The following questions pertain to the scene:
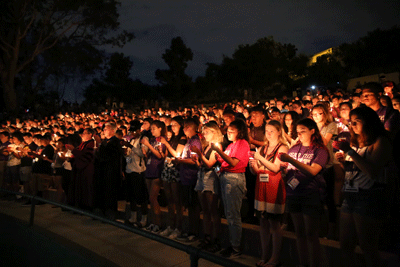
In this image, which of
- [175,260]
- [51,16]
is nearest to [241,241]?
[175,260]

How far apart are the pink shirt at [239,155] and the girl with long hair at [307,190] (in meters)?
0.87

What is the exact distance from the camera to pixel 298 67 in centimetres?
3744

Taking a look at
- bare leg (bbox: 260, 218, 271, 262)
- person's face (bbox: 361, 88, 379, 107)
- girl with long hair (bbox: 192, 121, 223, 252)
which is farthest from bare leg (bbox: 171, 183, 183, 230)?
person's face (bbox: 361, 88, 379, 107)

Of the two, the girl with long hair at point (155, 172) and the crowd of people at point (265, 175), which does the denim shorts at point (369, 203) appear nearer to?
the crowd of people at point (265, 175)

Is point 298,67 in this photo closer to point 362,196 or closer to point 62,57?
point 62,57

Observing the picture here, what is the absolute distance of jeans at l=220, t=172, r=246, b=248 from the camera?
416 centimetres

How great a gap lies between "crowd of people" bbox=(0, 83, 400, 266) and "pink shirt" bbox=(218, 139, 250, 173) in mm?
14

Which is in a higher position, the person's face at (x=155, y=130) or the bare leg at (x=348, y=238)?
the person's face at (x=155, y=130)

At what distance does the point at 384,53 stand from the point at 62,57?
1254 inches

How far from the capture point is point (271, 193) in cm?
383

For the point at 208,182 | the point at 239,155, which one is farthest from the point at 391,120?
the point at 208,182

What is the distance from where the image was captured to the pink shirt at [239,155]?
14.0 feet

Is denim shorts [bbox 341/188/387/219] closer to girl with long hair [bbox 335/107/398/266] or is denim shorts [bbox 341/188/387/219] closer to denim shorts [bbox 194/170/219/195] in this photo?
girl with long hair [bbox 335/107/398/266]

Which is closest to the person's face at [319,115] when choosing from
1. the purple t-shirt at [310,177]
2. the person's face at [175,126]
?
the purple t-shirt at [310,177]
